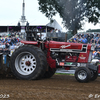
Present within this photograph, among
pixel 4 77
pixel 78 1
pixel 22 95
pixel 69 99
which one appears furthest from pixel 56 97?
pixel 78 1

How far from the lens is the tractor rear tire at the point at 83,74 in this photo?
21.7ft

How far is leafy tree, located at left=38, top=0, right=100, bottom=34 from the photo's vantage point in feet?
66.6

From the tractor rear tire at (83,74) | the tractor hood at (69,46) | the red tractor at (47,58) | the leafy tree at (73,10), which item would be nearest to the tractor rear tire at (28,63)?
the red tractor at (47,58)

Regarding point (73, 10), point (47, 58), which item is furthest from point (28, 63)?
point (73, 10)

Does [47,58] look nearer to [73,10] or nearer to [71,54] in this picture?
[71,54]

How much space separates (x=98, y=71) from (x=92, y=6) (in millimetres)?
16069

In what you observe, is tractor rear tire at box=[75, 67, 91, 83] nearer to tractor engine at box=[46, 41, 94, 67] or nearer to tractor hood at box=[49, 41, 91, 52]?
tractor engine at box=[46, 41, 94, 67]

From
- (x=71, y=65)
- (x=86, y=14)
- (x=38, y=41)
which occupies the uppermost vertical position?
(x=86, y=14)

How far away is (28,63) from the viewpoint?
7.31 meters

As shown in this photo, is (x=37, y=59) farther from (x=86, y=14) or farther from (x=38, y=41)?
(x=86, y=14)

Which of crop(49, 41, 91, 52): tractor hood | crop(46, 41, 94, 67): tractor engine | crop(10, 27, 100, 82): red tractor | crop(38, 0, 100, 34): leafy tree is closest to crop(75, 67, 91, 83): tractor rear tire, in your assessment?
crop(10, 27, 100, 82): red tractor

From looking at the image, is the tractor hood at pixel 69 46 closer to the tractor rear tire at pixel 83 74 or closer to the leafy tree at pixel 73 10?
the tractor rear tire at pixel 83 74

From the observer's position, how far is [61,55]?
772cm

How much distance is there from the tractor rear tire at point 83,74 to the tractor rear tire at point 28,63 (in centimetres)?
114
